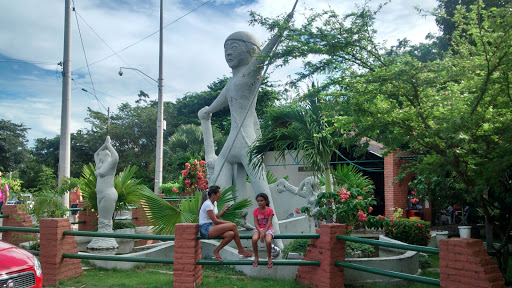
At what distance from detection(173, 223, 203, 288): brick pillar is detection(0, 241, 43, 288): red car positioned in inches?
72.0

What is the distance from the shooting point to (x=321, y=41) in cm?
610

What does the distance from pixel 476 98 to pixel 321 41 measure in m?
2.15

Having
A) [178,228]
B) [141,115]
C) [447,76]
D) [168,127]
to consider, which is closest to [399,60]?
[447,76]

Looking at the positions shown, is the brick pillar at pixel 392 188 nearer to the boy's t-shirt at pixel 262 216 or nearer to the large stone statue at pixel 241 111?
the large stone statue at pixel 241 111

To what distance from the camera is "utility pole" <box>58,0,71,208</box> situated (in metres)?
12.0

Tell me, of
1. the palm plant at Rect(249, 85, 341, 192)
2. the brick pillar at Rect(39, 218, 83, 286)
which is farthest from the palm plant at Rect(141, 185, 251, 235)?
the brick pillar at Rect(39, 218, 83, 286)

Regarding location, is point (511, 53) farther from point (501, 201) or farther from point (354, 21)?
point (501, 201)

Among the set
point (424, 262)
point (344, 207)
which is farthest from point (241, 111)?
point (424, 262)

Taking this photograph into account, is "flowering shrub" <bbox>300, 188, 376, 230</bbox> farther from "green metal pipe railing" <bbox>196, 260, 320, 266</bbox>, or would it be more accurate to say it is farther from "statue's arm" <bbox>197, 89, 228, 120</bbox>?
"statue's arm" <bbox>197, 89, 228, 120</bbox>

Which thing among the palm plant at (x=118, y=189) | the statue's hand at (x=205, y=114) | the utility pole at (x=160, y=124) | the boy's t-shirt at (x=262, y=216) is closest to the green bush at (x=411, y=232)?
the boy's t-shirt at (x=262, y=216)

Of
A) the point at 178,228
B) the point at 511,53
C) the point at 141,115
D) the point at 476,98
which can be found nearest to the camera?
the point at 511,53

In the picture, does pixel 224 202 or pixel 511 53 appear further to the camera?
pixel 224 202

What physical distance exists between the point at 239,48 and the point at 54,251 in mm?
5225

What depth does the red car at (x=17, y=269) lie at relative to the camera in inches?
199
